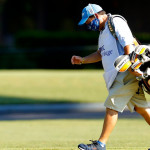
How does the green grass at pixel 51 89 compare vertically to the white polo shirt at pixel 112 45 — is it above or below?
below

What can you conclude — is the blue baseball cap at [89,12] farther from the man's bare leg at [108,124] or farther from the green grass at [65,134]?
the green grass at [65,134]

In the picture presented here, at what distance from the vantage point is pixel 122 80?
7176mm

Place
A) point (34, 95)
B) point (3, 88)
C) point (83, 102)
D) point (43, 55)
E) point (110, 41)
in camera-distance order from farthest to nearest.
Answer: point (43, 55)
point (3, 88)
point (34, 95)
point (83, 102)
point (110, 41)

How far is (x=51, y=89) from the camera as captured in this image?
18797 mm

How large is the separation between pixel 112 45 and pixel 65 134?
347cm

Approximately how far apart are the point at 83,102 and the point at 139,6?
19.0 meters

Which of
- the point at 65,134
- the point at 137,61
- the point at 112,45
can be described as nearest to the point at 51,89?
the point at 65,134

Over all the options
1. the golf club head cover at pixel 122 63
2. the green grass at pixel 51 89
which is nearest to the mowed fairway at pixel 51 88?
the green grass at pixel 51 89

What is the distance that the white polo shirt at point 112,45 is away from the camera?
694 cm

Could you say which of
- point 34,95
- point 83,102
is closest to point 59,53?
point 34,95

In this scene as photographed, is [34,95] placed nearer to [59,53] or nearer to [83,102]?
[83,102]

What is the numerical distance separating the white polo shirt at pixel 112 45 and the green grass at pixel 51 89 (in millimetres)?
8888

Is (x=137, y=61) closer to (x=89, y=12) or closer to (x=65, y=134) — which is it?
(x=89, y=12)

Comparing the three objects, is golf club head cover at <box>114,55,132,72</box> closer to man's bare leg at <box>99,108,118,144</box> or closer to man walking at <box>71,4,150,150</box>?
man walking at <box>71,4,150,150</box>
